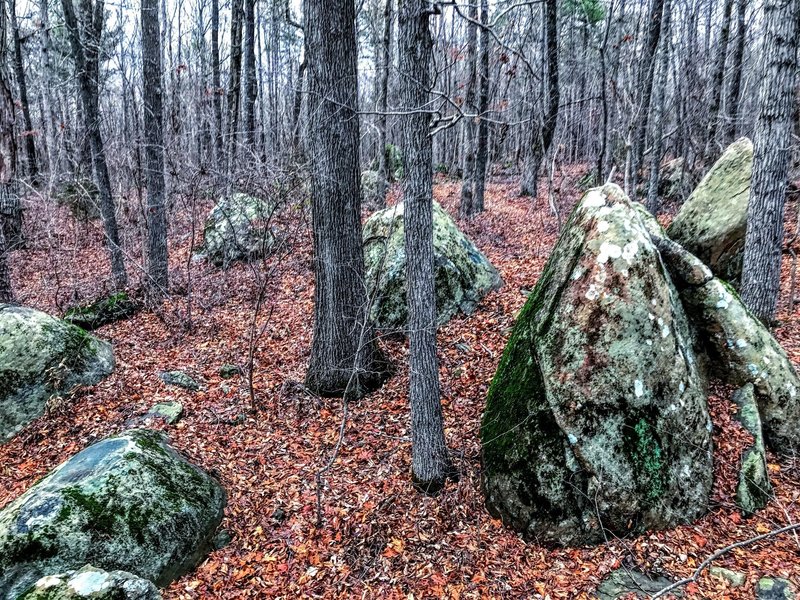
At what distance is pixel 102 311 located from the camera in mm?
9078

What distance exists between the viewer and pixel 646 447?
4305 millimetres

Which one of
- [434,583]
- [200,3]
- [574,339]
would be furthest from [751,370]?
[200,3]

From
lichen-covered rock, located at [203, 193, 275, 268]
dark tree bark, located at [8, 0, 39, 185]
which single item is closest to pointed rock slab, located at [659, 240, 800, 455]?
lichen-covered rock, located at [203, 193, 275, 268]

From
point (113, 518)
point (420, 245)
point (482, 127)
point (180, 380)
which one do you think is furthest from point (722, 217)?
point (113, 518)

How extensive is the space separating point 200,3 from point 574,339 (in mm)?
23630

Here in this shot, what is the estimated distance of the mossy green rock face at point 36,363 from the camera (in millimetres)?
6113

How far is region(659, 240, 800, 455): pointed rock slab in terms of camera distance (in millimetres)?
4824

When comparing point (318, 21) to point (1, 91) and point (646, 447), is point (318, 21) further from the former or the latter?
point (646, 447)

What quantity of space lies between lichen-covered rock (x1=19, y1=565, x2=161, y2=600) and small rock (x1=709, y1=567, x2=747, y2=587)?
13.6ft

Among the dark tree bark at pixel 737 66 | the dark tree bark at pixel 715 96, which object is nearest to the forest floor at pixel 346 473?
the dark tree bark at pixel 715 96

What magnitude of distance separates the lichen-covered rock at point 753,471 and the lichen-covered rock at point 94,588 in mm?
4801

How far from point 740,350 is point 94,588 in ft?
19.0

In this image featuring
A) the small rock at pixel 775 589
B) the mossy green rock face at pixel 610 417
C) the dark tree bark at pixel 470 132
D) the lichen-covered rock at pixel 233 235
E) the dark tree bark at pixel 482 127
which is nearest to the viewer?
the small rock at pixel 775 589

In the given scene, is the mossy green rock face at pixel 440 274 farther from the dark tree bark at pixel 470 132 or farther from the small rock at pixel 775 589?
the dark tree bark at pixel 470 132
